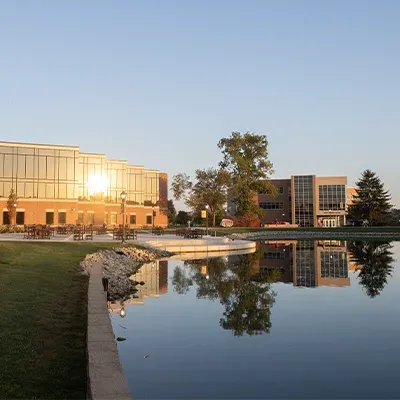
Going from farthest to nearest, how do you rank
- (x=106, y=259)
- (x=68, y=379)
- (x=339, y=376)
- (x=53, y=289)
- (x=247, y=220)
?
1. (x=247, y=220)
2. (x=106, y=259)
3. (x=53, y=289)
4. (x=339, y=376)
5. (x=68, y=379)

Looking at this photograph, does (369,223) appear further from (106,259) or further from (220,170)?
(106,259)

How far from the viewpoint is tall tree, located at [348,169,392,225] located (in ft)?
292

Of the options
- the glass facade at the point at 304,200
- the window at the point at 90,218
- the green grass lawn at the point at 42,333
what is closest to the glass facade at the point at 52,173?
the window at the point at 90,218

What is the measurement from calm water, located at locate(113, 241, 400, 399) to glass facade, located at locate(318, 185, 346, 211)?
3481 inches

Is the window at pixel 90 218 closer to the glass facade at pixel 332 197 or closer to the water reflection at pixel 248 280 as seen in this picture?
the water reflection at pixel 248 280

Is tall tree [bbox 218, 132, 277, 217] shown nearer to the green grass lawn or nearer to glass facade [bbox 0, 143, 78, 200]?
glass facade [bbox 0, 143, 78, 200]

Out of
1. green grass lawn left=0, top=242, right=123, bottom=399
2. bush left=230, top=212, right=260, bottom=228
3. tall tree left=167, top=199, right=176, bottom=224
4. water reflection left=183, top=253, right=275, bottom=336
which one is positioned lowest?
water reflection left=183, top=253, right=275, bottom=336

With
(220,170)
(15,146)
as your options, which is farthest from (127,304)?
(15,146)

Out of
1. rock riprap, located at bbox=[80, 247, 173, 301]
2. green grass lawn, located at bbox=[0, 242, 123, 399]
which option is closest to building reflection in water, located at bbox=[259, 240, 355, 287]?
rock riprap, located at bbox=[80, 247, 173, 301]

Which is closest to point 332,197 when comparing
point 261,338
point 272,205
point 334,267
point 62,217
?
point 272,205

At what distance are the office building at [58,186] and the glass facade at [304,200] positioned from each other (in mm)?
37672

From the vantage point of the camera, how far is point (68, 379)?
6.83 m

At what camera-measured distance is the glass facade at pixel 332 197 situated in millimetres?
106188

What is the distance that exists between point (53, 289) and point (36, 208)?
204ft
